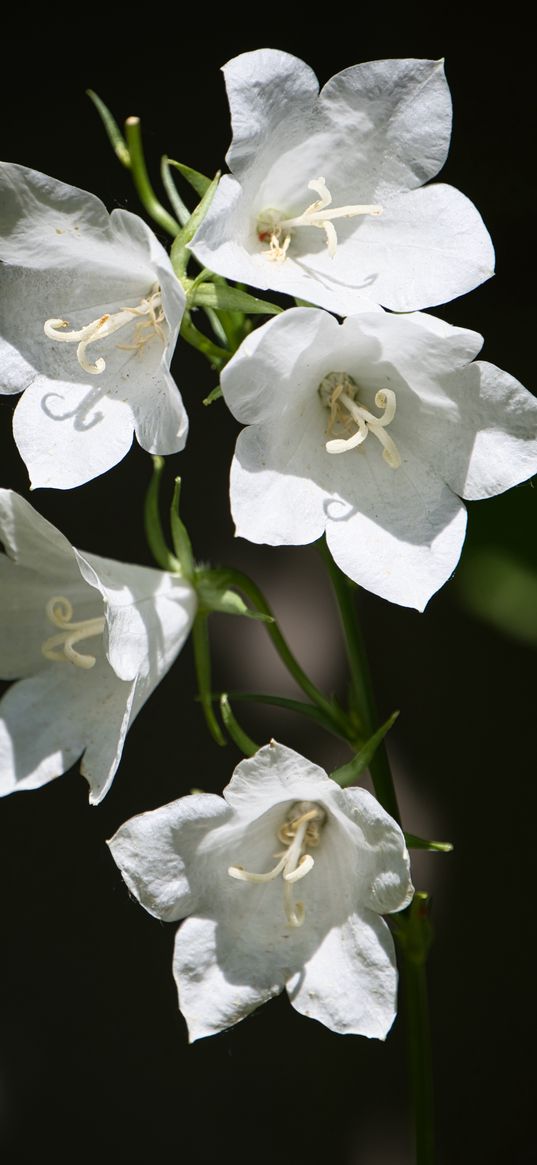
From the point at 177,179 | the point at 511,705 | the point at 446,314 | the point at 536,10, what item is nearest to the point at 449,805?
the point at 511,705

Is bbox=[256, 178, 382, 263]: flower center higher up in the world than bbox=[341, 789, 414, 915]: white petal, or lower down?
higher up

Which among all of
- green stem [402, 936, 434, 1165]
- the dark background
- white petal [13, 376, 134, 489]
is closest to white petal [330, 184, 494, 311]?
white petal [13, 376, 134, 489]

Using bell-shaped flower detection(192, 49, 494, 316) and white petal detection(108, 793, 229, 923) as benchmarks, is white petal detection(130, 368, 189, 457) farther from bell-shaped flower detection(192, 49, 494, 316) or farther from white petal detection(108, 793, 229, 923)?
white petal detection(108, 793, 229, 923)

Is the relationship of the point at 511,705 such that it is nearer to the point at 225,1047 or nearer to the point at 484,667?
the point at 484,667

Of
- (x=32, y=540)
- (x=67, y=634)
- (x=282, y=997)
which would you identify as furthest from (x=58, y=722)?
(x=282, y=997)

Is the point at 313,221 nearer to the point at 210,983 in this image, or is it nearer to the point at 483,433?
the point at 483,433

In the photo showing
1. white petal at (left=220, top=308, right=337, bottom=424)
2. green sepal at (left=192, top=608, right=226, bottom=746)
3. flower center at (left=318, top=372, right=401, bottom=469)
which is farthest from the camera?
green sepal at (left=192, top=608, right=226, bottom=746)
